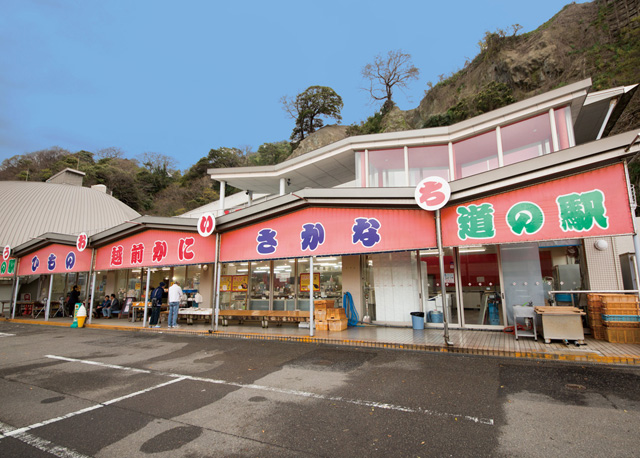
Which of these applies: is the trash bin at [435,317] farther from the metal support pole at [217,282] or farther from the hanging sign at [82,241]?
the hanging sign at [82,241]

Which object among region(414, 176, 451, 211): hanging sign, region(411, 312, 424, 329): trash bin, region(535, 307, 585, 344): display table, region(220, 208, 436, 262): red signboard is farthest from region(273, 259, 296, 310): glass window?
region(535, 307, 585, 344): display table

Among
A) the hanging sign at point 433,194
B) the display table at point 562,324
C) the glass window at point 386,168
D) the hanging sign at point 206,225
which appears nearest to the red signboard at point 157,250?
the hanging sign at point 206,225

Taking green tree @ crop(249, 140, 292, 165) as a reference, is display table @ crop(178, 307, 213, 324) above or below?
below

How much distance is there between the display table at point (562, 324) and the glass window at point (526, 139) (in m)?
5.56

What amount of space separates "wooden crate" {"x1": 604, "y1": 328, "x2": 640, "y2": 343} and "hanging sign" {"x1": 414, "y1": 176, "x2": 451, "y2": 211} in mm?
5086

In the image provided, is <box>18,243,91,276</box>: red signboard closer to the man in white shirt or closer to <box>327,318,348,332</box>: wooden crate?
the man in white shirt

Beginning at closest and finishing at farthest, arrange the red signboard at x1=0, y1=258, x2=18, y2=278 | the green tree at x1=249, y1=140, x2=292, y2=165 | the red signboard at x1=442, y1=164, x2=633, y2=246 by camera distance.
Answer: the red signboard at x1=442, y1=164, x2=633, y2=246, the red signboard at x1=0, y1=258, x2=18, y2=278, the green tree at x1=249, y1=140, x2=292, y2=165

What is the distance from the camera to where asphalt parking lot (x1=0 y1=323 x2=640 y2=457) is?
358 centimetres

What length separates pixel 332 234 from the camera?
401 inches

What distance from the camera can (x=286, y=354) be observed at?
8258 millimetres

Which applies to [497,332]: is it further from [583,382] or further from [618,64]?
[618,64]

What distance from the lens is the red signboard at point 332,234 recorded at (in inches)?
360

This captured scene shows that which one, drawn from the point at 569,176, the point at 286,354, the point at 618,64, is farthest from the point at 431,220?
the point at 618,64

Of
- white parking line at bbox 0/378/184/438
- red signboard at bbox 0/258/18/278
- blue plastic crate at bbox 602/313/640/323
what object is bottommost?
white parking line at bbox 0/378/184/438
